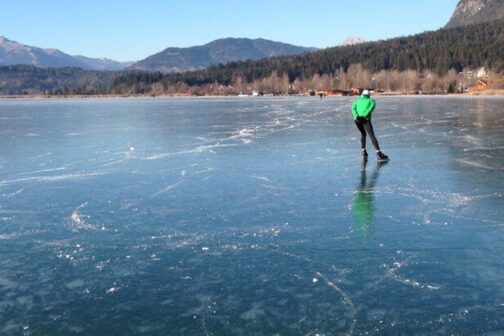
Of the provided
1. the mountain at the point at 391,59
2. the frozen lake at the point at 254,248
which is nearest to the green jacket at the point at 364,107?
the frozen lake at the point at 254,248

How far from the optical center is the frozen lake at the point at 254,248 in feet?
11.8

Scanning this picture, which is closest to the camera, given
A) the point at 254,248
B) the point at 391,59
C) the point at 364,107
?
the point at 254,248

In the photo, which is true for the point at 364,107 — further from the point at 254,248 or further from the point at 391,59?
the point at 391,59

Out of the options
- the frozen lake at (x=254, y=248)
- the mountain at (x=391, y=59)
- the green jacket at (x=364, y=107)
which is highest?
the mountain at (x=391, y=59)

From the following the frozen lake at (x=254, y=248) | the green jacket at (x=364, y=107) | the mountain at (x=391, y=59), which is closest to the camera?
the frozen lake at (x=254, y=248)

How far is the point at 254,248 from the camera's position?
5.02 metres

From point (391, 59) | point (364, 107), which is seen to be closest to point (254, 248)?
point (364, 107)

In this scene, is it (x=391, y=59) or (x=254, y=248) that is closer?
(x=254, y=248)

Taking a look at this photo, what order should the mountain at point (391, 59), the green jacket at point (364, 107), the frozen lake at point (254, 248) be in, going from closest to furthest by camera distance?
1. the frozen lake at point (254, 248)
2. the green jacket at point (364, 107)
3. the mountain at point (391, 59)

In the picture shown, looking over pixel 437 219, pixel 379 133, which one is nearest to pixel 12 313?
pixel 437 219

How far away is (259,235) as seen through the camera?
545 cm

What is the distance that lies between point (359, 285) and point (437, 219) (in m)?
2.17

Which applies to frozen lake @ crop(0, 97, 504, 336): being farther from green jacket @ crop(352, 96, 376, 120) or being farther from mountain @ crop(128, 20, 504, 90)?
mountain @ crop(128, 20, 504, 90)

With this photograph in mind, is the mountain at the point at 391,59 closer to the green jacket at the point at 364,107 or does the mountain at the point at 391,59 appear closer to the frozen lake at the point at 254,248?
the green jacket at the point at 364,107
